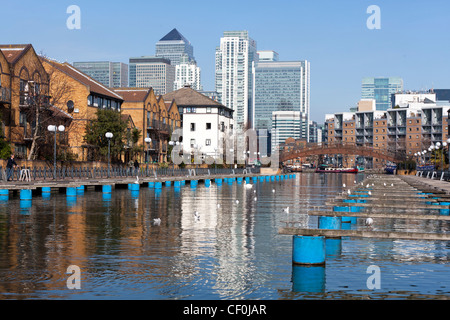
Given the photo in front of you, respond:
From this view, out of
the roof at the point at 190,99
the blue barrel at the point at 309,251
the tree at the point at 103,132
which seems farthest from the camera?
the roof at the point at 190,99

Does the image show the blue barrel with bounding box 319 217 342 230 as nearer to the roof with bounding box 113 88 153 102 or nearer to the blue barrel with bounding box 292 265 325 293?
the blue barrel with bounding box 292 265 325 293

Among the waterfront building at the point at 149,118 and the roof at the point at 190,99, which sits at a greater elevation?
the roof at the point at 190,99

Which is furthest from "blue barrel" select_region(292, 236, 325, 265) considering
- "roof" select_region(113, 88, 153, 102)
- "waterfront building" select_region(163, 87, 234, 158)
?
"waterfront building" select_region(163, 87, 234, 158)

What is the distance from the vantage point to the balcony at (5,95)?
5849 cm

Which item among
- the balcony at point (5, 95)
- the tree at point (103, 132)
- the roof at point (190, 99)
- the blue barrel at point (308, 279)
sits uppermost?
the roof at point (190, 99)

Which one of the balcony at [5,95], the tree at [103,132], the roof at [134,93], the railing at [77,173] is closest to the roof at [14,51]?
the balcony at [5,95]

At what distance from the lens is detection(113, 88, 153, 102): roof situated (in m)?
96.2

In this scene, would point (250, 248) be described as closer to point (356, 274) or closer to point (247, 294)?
point (356, 274)

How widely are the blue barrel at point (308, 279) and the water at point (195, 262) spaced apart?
0.9 inches

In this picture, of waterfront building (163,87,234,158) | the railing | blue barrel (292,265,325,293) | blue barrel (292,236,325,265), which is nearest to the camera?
blue barrel (292,265,325,293)

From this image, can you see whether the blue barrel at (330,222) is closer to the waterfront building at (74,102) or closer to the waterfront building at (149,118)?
the waterfront building at (74,102)

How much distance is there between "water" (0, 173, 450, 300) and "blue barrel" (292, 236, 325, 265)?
10.0 inches

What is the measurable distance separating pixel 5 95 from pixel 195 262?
48.5m
